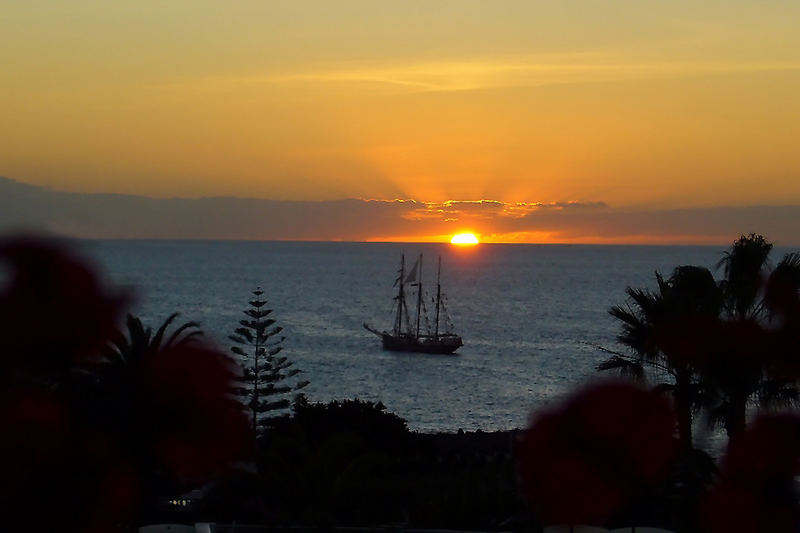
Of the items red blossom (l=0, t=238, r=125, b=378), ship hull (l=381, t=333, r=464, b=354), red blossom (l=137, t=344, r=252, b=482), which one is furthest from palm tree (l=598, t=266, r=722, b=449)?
ship hull (l=381, t=333, r=464, b=354)

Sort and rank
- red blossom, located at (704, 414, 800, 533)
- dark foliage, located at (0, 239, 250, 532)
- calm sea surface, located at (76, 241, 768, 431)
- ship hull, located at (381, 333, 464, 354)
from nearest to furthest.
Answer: dark foliage, located at (0, 239, 250, 532) < red blossom, located at (704, 414, 800, 533) < calm sea surface, located at (76, 241, 768, 431) < ship hull, located at (381, 333, 464, 354)

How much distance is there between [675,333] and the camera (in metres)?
16.0

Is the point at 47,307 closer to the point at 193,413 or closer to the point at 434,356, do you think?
the point at 193,413

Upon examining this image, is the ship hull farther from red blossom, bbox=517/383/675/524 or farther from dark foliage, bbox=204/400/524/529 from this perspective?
red blossom, bbox=517/383/675/524

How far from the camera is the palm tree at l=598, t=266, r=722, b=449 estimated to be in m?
15.7

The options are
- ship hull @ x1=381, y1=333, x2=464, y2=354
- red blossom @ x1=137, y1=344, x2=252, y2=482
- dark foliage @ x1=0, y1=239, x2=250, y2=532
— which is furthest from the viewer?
ship hull @ x1=381, y1=333, x2=464, y2=354

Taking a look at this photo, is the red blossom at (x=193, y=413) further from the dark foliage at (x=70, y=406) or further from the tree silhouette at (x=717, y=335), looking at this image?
the tree silhouette at (x=717, y=335)

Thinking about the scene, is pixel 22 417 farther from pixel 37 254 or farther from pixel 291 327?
pixel 291 327

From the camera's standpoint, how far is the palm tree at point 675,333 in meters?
15.7

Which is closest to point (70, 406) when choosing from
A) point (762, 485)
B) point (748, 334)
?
point (762, 485)

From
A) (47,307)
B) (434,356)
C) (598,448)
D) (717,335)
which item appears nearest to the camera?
(47,307)

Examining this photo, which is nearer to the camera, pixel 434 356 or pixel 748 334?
pixel 748 334

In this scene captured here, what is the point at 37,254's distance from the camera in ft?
33.5

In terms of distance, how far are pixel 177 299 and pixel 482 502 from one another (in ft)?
353
